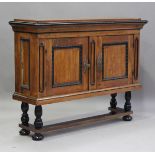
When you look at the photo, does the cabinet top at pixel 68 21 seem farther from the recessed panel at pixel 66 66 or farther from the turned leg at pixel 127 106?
the turned leg at pixel 127 106

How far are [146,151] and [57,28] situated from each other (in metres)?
1.41

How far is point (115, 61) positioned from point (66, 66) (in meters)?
0.66

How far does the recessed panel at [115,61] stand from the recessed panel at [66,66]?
1.16 ft

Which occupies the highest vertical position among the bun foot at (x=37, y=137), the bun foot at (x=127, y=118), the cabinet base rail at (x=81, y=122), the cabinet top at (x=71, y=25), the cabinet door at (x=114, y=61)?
the cabinet top at (x=71, y=25)

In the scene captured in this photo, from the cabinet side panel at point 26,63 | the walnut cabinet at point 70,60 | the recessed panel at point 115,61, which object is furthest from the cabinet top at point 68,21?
the recessed panel at point 115,61

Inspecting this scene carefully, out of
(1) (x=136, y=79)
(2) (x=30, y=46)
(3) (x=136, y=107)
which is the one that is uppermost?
(2) (x=30, y=46)

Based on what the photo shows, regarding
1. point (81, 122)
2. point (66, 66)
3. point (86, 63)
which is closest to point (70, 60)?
point (66, 66)

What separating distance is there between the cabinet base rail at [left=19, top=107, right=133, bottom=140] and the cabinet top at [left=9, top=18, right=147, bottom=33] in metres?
0.95

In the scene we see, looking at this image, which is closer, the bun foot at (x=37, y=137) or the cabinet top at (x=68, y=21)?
the cabinet top at (x=68, y=21)

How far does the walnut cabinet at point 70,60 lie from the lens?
5.73 meters
